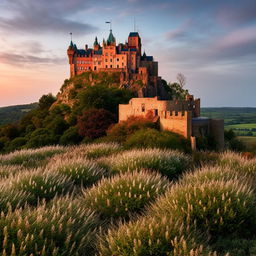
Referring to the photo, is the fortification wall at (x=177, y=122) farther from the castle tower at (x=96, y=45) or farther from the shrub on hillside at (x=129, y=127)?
the castle tower at (x=96, y=45)

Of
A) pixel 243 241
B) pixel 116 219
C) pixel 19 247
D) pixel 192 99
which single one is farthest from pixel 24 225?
pixel 192 99

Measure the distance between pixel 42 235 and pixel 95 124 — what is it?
4475 centimetres

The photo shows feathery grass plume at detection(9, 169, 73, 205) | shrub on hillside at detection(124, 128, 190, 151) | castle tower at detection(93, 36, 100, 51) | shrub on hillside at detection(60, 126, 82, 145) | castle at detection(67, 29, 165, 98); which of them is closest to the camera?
feathery grass plume at detection(9, 169, 73, 205)

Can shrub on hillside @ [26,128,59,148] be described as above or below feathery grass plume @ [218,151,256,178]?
below

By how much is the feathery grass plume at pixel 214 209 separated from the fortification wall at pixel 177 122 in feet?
99.4

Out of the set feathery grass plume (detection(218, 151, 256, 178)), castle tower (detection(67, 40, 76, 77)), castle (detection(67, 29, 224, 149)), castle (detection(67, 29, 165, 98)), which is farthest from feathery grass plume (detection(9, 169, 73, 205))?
castle tower (detection(67, 40, 76, 77))

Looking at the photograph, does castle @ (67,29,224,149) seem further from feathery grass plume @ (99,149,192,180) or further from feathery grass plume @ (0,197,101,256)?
feathery grass plume @ (0,197,101,256)

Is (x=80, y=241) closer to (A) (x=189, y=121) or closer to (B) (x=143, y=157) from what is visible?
(B) (x=143, y=157)

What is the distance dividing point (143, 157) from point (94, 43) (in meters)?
97.2

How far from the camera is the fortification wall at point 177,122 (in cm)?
3809

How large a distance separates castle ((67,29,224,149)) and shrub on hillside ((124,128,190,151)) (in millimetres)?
1798

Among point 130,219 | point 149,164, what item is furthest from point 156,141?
point 130,219

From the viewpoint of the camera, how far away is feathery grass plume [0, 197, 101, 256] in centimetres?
545

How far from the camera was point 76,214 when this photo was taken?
7.00m
